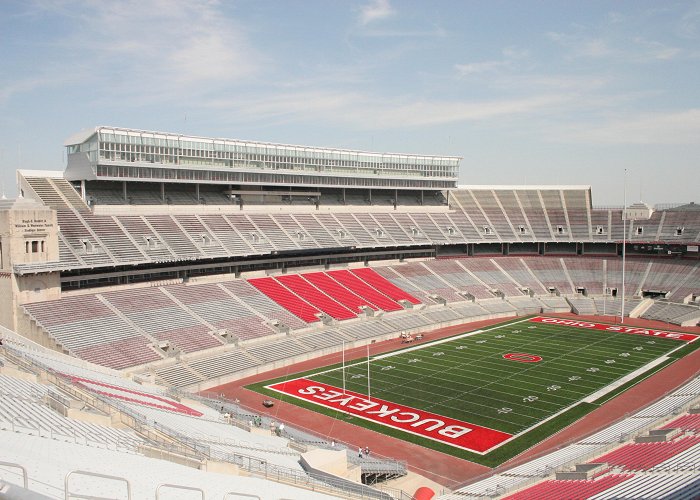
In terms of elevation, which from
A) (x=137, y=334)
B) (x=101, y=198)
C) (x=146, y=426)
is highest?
(x=101, y=198)

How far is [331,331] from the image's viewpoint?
45.8m

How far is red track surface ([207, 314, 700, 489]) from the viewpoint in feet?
81.1

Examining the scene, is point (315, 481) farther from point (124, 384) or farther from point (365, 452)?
point (124, 384)

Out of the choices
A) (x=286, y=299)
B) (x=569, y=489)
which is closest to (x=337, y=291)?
(x=286, y=299)

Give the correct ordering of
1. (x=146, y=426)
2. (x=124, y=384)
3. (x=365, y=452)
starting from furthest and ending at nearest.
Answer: (x=124, y=384), (x=365, y=452), (x=146, y=426)

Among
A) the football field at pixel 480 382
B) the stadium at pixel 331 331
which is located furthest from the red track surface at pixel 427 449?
the football field at pixel 480 382

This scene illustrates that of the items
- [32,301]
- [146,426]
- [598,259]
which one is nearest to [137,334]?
[32,301]

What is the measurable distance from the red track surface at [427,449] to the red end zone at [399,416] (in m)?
1.38

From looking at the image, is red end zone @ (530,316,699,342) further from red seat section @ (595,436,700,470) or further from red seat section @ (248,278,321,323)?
red seat section @ (595,436,700,470)

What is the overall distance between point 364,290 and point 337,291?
2783 millimetres

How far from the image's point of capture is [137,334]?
37.3m

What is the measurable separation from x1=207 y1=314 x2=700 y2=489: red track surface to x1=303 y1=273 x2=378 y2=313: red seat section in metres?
7.92

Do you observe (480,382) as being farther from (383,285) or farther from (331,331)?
(383,285)

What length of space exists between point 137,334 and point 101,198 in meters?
13.6
